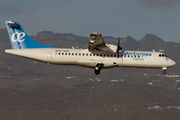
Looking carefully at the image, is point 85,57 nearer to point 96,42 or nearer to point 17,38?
point 96,42

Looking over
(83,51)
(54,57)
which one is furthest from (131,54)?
(54,57)

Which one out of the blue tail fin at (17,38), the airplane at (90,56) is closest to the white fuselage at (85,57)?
the airplane at (90,56)

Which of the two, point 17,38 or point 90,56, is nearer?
point 90,56

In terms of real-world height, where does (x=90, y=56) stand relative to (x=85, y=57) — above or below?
above

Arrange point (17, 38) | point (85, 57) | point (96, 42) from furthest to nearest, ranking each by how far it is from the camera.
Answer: point (17, 38), point (85, 57), point (96, 42)

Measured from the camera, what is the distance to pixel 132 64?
2077 inches

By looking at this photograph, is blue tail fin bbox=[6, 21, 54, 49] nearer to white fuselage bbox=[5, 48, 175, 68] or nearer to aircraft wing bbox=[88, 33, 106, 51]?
white fuselage bbox=[5, 48, 175, 68]

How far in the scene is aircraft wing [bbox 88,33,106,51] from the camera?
45.5 meters

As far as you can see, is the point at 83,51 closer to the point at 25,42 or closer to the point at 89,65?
the point at 89,65

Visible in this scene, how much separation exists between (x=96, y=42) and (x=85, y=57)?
4.70 meters

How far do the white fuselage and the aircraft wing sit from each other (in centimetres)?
145

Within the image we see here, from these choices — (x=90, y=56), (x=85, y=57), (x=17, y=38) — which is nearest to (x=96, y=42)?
(x=90, y=56)

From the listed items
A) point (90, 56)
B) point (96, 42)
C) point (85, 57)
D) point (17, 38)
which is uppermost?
point (17, 38)

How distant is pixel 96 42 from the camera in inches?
1896
